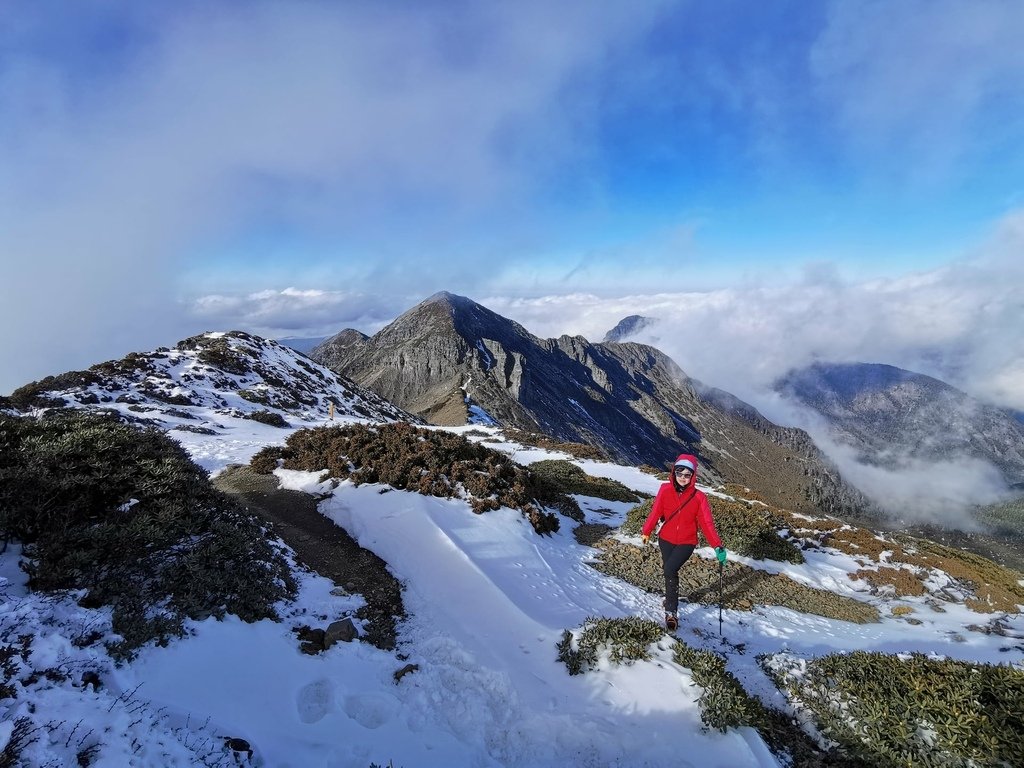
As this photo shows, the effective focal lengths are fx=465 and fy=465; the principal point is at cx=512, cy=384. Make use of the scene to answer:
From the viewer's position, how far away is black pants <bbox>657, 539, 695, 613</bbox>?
8.84 metres

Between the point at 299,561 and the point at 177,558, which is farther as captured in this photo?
the point at 299,561

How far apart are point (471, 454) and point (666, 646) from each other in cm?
1033

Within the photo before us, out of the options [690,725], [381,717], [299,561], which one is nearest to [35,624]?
[381,717]

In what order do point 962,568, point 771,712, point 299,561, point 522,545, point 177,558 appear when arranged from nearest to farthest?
point 771,712, point 177,558, point 299,561, point 522,545, point 962,568

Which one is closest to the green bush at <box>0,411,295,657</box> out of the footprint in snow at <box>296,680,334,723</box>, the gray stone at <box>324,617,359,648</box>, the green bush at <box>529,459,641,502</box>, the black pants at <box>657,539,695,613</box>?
the gray stone at <box>324,617,359,648</box>

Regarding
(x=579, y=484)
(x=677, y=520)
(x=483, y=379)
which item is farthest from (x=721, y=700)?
(x=483, y=379)

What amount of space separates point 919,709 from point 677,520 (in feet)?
13.2

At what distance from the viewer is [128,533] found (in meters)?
6.53

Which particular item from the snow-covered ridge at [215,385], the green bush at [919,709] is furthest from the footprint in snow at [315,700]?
the snow-covered ridge at [215,385]

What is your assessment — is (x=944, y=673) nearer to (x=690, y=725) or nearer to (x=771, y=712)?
(x=771, y=712)

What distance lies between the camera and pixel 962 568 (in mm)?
15633

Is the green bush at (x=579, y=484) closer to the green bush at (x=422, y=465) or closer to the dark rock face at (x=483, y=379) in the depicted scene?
the green bush at (x=422, y=465)

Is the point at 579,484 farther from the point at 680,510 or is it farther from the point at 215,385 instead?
the point at 215,385

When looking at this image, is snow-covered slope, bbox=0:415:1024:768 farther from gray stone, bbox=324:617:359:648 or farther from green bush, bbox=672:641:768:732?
gray stone, bbox=324:617:359:648
